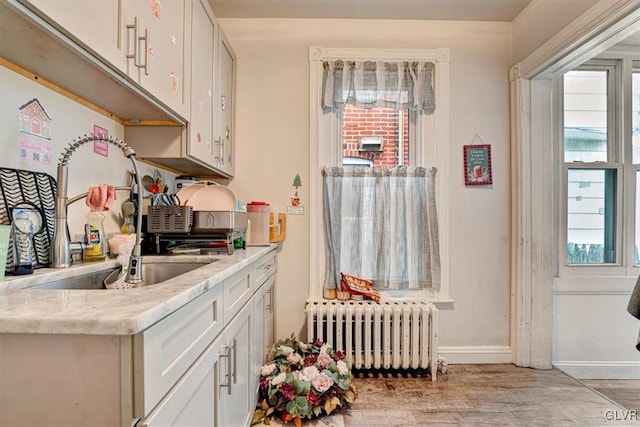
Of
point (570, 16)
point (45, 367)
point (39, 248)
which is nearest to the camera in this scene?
point (45, 367)

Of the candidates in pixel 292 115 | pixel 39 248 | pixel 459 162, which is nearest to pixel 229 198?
pixel 292 115

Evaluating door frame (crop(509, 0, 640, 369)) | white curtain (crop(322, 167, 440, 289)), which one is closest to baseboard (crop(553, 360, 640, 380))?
door frame (crop(509, 0, 640, 369))

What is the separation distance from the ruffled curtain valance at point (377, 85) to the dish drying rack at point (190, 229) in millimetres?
1312

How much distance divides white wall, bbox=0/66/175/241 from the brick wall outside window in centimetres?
149

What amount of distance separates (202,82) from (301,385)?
176cm

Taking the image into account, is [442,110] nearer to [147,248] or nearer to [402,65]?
[402,65]

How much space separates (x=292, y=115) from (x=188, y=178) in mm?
903

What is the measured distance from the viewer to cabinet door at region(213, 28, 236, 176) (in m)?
2.17

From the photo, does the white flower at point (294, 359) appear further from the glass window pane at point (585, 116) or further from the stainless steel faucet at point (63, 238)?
the glass window pane at point (585, 116)

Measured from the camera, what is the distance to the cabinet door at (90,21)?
86 centimetres

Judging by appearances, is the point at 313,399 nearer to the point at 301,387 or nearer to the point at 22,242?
the point at 301,387

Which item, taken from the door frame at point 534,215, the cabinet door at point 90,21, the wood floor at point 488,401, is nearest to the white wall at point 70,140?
the cabinet door at point 90,21

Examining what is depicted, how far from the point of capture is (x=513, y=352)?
Result: 2.61 metres

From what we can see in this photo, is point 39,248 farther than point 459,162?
No
